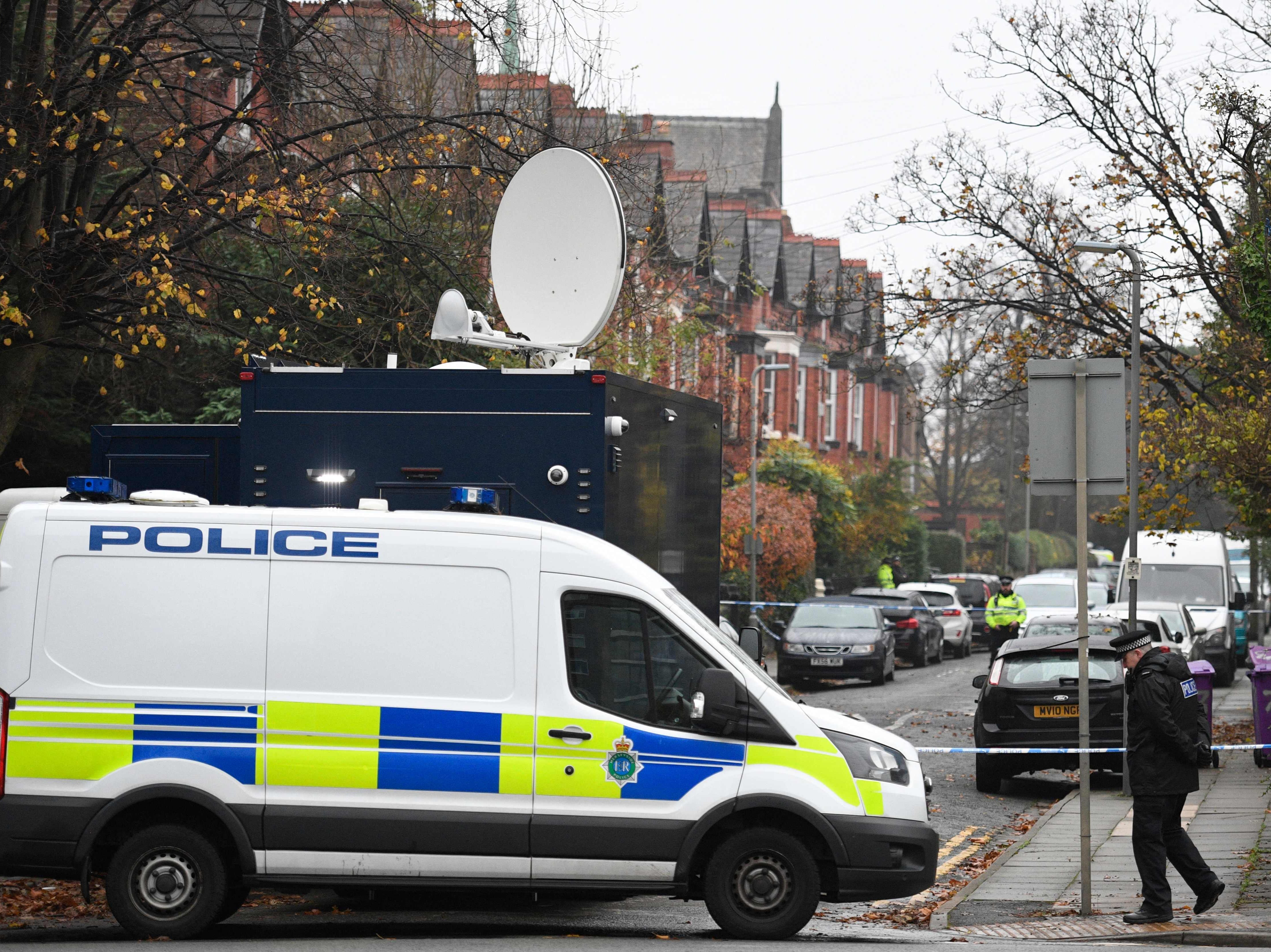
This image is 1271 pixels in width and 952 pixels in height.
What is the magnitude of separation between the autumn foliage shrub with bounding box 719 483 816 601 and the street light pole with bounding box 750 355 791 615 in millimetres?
171

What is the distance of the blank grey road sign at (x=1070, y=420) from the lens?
9898 millimetres

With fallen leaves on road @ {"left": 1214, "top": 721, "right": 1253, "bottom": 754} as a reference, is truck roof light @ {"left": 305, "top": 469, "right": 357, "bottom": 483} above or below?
above

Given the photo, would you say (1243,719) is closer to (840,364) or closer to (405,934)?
(405,934)

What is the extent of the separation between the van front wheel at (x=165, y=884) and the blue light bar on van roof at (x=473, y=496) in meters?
2.15

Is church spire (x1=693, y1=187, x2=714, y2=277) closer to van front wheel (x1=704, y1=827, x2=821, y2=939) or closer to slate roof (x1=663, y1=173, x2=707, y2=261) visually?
slate roof (x1=663, y1=173, x2=707, y2=261)

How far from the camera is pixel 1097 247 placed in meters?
16.9

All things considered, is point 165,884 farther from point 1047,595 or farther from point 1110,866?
point 1047,595

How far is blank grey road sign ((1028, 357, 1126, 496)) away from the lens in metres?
9.90

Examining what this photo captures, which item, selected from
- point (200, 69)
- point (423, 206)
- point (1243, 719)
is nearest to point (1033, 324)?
point (1243, 719)

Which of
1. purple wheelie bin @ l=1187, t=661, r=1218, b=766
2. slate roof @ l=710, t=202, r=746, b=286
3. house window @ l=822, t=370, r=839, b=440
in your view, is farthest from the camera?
house window @ l=822, t=370, r=839, b=440

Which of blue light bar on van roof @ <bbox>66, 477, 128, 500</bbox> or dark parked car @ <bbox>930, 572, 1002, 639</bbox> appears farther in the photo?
dark parked car @ <bbox>930, 572, 1002, 639</bbox>

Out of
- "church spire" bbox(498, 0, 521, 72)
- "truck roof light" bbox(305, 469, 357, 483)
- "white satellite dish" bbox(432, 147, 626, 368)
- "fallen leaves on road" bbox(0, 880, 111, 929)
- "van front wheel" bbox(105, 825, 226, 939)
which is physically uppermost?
"church spire" bbox(498, 0, 521, 72)

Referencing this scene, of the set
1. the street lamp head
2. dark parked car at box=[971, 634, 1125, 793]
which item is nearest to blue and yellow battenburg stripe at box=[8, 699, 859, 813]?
dark parked car at box=[971, 634, 1125, 793]

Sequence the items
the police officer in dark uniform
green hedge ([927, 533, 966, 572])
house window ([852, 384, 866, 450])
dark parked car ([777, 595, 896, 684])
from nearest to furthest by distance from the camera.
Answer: the police officer in dark uniform < dark parked car ([777, 595, 896, 684]) < house window ([852, 384, 866, 450]) < green hedge ([927, 533, 966, 572])
